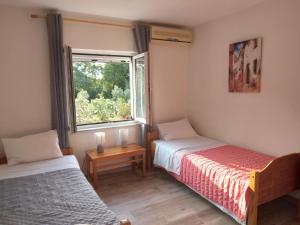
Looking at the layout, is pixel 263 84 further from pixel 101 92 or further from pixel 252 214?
pixel 101 92

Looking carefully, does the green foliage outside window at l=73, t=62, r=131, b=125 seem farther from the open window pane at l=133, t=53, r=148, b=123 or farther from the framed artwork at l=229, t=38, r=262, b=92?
the framed artwork at l=229, t=38, r=262, b=92

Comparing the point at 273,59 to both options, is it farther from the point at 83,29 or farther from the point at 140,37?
the point at 83,29

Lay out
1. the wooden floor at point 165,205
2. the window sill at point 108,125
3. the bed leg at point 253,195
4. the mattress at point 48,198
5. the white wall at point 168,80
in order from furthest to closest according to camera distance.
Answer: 1. the white wall at point 168,80
2. the window sill at point 108,125
3. the wooden floor at point 165,205
4. the bed leg at point 253,195
5. the mattress at point 48,198

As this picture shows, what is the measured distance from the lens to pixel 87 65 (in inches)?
133

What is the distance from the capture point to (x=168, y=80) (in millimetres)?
3738

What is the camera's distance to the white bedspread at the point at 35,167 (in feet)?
7.27

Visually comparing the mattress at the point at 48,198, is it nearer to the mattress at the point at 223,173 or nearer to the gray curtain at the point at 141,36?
the mattress at the point at 223,173

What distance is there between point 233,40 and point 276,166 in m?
1.81

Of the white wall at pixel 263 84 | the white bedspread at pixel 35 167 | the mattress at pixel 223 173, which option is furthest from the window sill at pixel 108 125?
the white wall at pixel 263 84

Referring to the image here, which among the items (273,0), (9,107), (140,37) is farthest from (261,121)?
(9,107)

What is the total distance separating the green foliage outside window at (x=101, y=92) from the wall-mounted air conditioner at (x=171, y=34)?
687 millimetres

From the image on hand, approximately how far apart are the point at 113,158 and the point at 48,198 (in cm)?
130

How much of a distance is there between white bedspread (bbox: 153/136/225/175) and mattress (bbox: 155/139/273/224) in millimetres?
16

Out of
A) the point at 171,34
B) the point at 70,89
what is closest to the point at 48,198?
the point at 70,89
